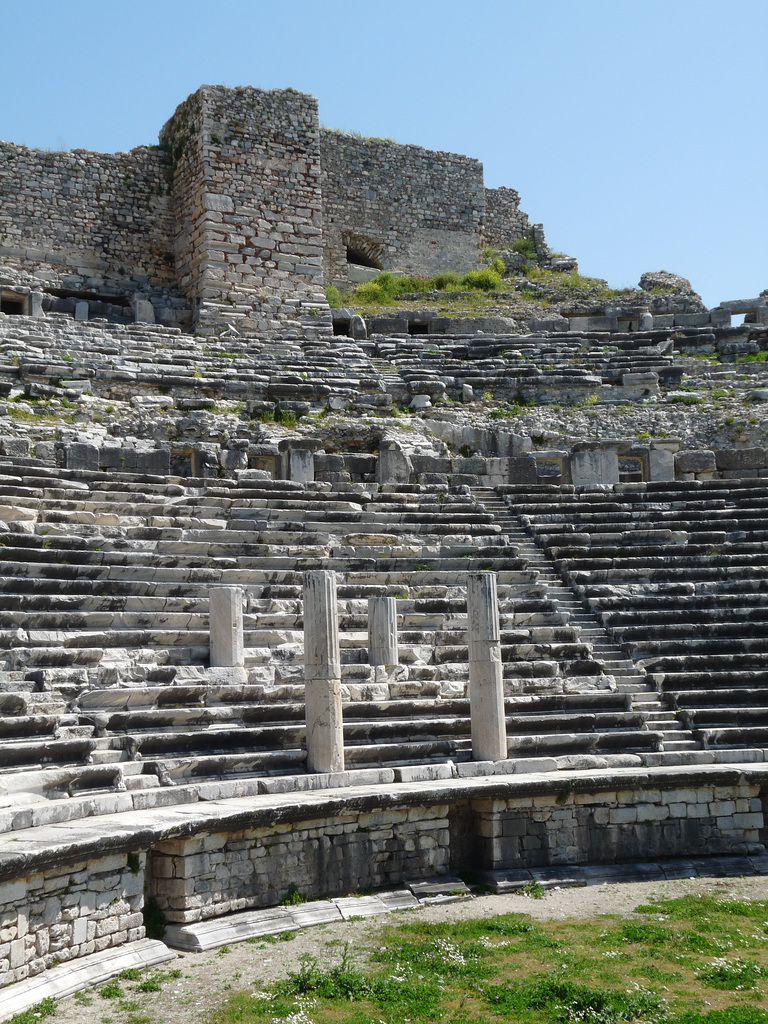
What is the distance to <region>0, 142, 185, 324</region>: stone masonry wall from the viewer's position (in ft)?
76.1

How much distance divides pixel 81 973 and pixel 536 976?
265 cm

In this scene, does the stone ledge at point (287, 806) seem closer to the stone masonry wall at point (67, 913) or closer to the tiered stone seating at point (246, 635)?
the stone masonry wall at point (67, 913)

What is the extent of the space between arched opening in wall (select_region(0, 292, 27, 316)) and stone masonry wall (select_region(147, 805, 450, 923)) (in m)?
15.9

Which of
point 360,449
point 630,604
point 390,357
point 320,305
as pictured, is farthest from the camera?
point 320,305

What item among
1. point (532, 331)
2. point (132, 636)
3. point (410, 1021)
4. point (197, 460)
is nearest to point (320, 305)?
point (532, 331)

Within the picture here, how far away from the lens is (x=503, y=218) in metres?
30.8

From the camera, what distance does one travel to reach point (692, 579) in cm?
1359

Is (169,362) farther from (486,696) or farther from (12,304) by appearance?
(486,696)

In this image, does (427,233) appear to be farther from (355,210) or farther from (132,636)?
(132,636)

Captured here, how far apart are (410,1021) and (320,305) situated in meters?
18.3

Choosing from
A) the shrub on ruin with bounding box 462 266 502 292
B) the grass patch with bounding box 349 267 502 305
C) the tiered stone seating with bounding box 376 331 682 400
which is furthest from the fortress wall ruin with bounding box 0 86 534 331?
the shrub on ruin with bounding box 462 266 502 292

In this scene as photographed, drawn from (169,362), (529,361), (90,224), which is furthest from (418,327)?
(90,224)

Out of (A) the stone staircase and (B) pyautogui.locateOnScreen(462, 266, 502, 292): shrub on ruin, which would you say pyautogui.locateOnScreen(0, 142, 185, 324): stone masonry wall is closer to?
(B) pyautogui.locateOnScreen(462, 266, 502, 292): shrub on ruin

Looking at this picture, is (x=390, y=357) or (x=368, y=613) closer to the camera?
(x=368, y=613)
